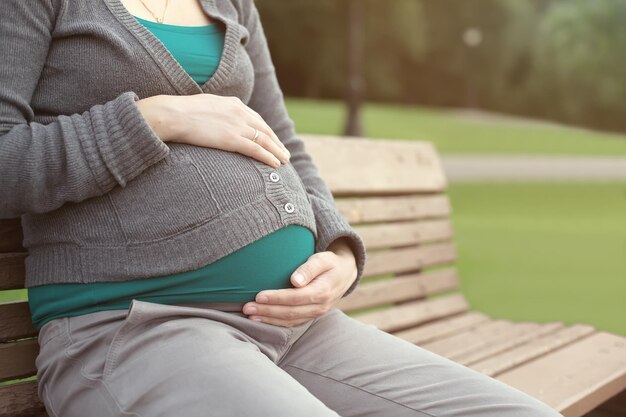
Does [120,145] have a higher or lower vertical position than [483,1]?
higher

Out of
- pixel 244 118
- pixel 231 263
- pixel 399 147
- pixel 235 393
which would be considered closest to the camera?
pixel 235 393

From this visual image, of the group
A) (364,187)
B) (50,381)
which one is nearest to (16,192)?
(50,381)

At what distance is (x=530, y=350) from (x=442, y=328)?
450 mm

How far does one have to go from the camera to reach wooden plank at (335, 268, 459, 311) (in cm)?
285

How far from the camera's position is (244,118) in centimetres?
162

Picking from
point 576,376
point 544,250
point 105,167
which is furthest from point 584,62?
point 105,167

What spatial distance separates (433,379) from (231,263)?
478 mm

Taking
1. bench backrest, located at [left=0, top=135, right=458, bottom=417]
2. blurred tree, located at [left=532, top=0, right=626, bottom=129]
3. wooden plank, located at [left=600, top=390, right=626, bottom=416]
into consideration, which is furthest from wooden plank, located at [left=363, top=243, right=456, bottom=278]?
blurred tree, located at [left=532, top=0, right=626, bottom=129]

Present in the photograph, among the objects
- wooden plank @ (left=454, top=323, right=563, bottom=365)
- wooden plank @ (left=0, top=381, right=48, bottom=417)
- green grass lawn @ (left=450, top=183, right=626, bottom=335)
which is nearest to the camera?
wooden plank @ (left=0, top=381, right=48, bottom=417)

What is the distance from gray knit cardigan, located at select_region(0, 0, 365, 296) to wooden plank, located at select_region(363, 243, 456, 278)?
1.41 m

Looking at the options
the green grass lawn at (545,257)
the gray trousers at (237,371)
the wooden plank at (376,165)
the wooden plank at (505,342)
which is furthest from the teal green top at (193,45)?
the green grass lawn at (545,257)

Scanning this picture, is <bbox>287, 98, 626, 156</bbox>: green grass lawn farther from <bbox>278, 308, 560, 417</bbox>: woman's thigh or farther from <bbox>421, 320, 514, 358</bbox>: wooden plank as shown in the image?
<bbox>278, 308, 560, 417</bbox>: woman's thigh

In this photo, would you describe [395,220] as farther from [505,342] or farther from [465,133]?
[465,133]

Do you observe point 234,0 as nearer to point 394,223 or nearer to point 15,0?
point 15,0
